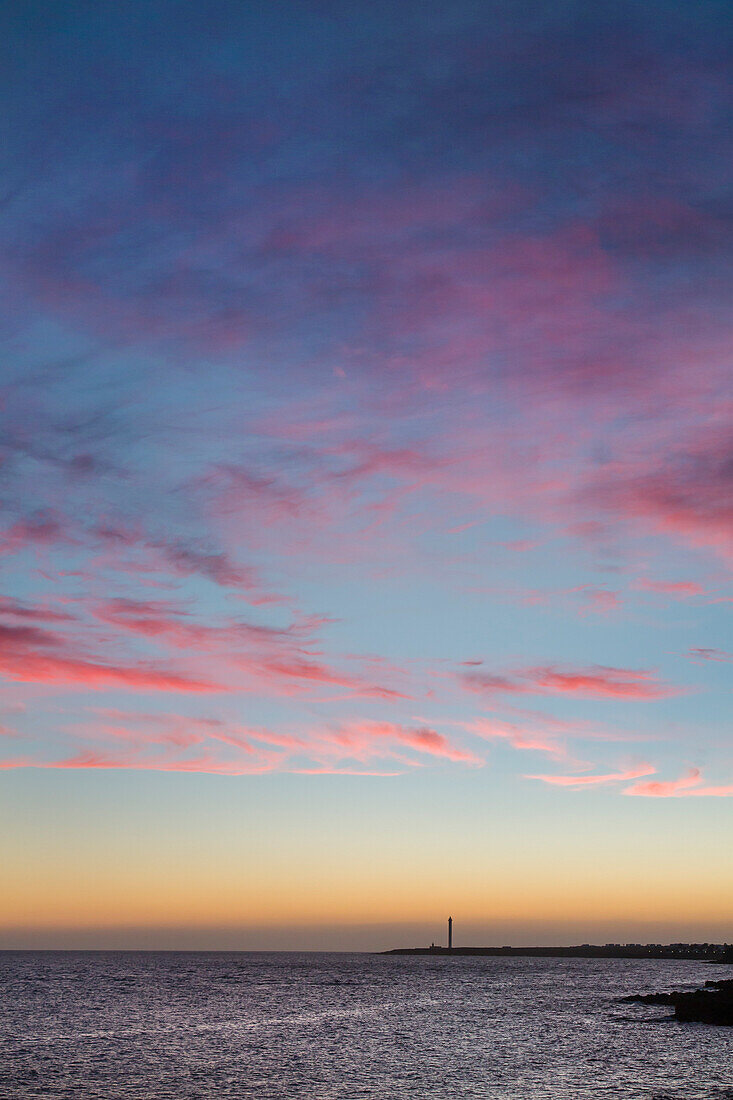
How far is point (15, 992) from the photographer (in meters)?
125

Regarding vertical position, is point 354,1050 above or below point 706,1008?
above

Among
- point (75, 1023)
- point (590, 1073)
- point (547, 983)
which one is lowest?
point (547, 983)

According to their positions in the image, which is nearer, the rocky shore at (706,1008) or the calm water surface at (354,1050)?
the calm water surface at (354,1050)

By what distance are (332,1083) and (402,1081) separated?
3.83 metres

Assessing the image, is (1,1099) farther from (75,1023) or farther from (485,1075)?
(75,1023)

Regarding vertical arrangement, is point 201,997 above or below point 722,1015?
Answer: below

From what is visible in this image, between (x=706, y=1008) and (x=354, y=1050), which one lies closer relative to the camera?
(x=354, y=1050)

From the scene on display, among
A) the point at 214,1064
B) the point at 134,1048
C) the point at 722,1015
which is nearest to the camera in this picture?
the point at 214,1064

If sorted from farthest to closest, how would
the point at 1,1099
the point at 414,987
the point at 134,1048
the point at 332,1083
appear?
the point at 414,987 < the point at 134,1048 < the point at 332,1083 < the point at 1,1099

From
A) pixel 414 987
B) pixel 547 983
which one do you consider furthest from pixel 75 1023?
pixel 547 983

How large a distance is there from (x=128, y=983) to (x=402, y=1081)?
122414 mm

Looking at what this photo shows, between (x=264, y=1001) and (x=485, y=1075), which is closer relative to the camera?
(x=485, y=1075)

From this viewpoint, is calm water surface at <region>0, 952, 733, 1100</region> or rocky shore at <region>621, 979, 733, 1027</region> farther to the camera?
rocky shore at <region>621, 979, 733, 1027</region>

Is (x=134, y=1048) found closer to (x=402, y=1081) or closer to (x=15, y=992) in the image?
(x=402, y=1081)
